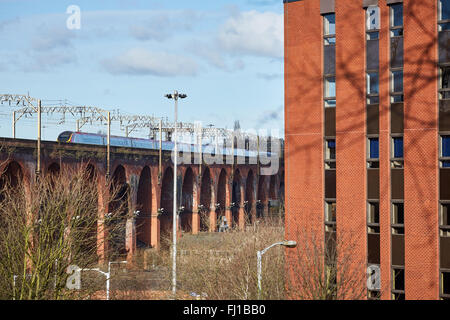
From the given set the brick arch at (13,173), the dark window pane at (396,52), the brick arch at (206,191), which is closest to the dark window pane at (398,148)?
the dark window pane at (396,52)

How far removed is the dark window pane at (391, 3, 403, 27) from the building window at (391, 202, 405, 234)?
7.12 meters

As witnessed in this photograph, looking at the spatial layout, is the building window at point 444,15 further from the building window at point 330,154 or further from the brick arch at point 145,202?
the brick arch at point 145,202

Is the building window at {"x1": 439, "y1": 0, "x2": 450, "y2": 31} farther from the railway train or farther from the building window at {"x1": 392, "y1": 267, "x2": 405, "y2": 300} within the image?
the railway train

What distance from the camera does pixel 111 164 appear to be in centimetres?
6303

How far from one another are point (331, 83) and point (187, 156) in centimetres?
6301

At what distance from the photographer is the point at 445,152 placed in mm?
24297

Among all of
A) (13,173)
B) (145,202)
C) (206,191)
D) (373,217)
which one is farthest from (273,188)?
(373,217)

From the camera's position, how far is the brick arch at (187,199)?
88750 mm

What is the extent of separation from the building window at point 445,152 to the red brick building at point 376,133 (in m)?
→ 0.04

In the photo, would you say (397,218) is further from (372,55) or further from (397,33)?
(397,33)

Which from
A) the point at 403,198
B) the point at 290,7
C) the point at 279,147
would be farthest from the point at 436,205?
the point at 279,147

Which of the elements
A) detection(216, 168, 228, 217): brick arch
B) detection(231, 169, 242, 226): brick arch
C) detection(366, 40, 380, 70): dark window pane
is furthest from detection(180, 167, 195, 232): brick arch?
detection(366, 40, 380, 70): dark window pane

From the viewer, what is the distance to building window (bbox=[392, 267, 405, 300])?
2495 centimetres

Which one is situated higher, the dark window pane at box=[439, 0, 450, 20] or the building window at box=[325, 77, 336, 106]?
the dark window pane at box=[439, 0, 450, 20]
